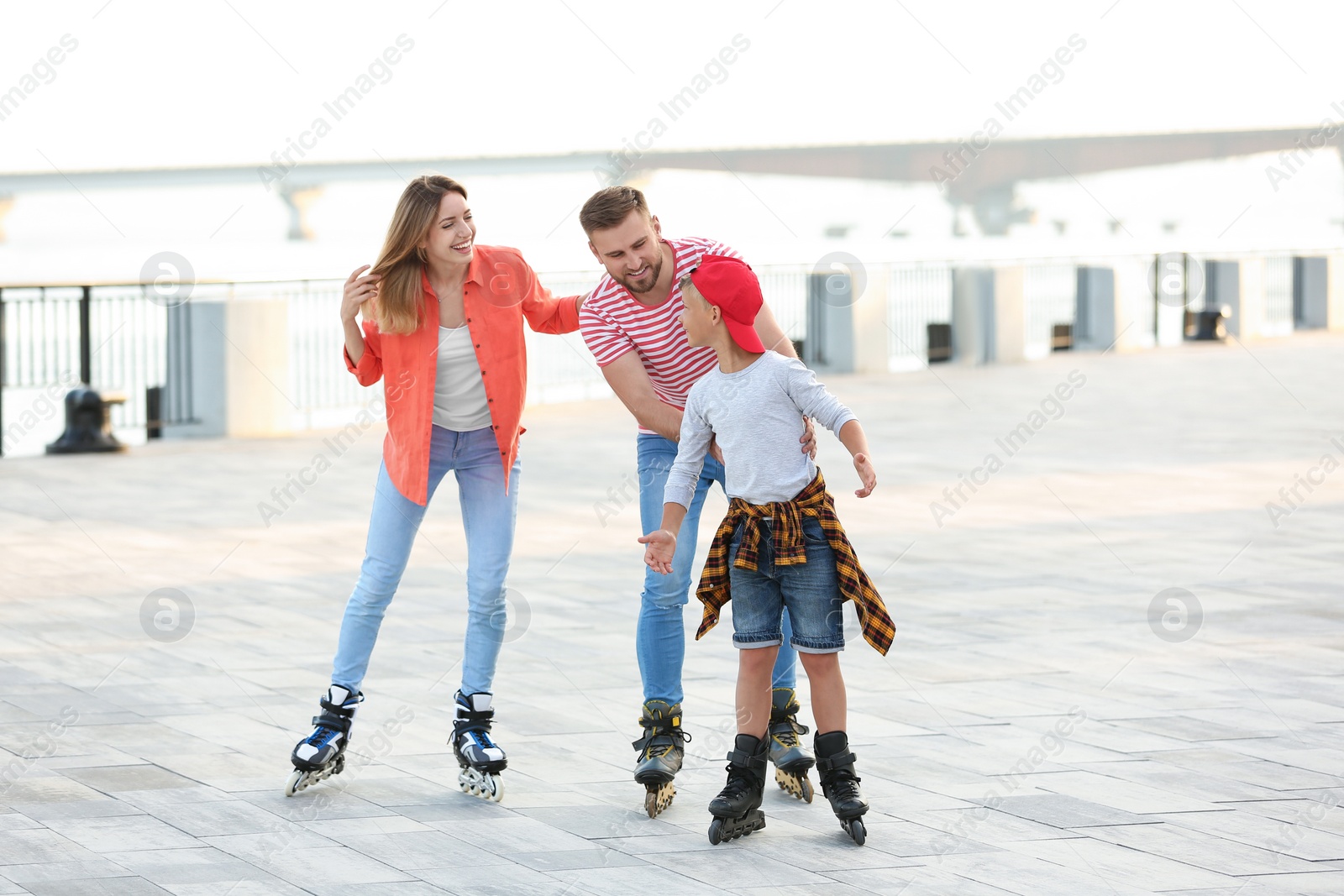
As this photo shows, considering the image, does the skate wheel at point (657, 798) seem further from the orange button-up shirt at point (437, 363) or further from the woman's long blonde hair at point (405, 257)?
the woman's long blonde hair at point (405, 257)

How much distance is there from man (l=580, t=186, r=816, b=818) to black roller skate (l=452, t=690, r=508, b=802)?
42 cm

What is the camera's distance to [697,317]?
429 cm

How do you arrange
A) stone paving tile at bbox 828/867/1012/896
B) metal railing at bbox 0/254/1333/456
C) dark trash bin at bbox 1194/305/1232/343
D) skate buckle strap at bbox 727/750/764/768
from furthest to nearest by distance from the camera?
1. dark trash bin at bbox 1194/305/1232/343
2. metal railing at bbox 0/254/1333/456
3. skate buckle strap at bbox 727/750/764/768
4. stone paving tile at bbox 828/867/1012/896

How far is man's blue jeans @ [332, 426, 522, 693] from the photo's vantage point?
480 centimetres

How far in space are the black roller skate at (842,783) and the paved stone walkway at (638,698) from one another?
60 mm

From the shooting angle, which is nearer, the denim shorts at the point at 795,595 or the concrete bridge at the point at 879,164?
the denim shorts at the point at 795,595

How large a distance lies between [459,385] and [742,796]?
1.44 metres

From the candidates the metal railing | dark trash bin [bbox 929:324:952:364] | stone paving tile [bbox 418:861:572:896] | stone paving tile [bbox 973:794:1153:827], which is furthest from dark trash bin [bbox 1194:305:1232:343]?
stone paving tile [bbox 418:861:572:896]

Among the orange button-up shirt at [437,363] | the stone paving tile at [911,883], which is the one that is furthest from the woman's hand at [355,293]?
the stone paving tile at [911,883]

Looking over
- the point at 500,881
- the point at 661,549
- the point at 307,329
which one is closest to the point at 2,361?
the point at 307,329

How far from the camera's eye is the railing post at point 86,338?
14.5 metres

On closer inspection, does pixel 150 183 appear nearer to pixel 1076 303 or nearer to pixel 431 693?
pixel 1076 303

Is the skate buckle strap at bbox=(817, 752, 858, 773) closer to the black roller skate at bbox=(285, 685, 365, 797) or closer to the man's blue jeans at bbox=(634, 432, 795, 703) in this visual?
the man's blue jeans at bbox=(634, 432, 795, 703)

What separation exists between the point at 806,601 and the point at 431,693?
2084mm
